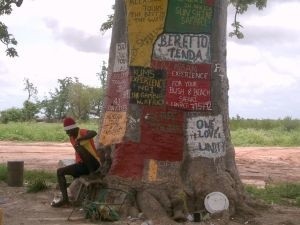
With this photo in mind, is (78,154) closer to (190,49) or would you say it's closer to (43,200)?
(43,200)

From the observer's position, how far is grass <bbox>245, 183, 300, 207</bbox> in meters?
10.3

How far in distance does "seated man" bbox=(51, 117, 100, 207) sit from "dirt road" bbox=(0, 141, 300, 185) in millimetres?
5994

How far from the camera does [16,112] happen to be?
4316 centimetres

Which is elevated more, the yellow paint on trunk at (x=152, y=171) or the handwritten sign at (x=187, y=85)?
the handwritten sign at (x=187, y=85)

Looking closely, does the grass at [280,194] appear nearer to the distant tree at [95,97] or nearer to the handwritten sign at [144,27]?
the handwritten sign at [144,27]

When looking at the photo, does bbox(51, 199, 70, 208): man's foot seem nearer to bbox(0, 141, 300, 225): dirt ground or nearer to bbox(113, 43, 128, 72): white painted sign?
bbox(0, 141, 300, 225): dirt ground

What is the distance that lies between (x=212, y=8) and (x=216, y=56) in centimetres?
73

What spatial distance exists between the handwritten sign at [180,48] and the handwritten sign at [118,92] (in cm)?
62

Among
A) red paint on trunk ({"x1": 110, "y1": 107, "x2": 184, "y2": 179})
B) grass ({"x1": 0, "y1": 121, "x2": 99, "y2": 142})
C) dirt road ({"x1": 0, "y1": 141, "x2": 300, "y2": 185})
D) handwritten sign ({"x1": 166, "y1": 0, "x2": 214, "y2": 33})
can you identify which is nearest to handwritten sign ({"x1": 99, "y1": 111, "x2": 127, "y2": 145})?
red paint on trunk ({"x1": 110, "y1": 107, "x2": 184, "y2": 179})

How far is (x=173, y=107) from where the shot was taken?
338 inches

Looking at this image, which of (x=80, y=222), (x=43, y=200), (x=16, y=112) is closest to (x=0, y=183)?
(x=43, y=200)

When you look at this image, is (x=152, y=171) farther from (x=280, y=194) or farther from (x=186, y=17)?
(x=280, y=194)

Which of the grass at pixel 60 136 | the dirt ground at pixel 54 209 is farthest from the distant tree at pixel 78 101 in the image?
the dirt ground at pixel 54 209

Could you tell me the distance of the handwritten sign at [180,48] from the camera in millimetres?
8680
